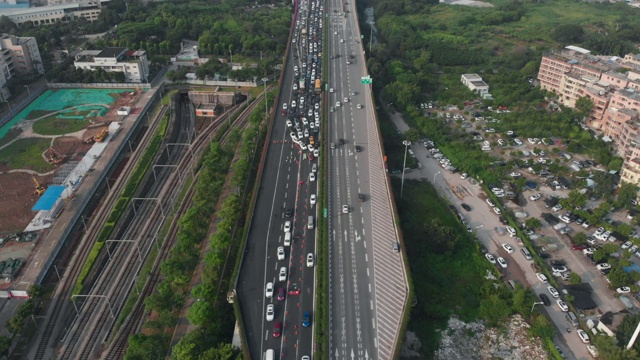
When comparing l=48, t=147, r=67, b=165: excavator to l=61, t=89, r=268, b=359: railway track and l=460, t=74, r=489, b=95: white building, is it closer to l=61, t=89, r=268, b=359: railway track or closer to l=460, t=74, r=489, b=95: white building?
l=61, t=89, r=268, b=359: railway track

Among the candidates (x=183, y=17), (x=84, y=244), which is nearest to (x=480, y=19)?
(x=183, y=17)

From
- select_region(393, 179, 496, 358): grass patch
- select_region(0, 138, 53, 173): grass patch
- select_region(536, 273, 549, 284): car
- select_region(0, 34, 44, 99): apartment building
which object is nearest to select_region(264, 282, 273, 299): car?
select_region(393, 179, 496, 358): grass patch

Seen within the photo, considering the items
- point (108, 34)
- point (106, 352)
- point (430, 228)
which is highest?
point (108, 34)

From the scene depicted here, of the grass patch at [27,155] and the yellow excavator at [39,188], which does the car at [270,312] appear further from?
the grass patch at [27,155]

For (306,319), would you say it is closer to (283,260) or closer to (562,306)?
(283,260)

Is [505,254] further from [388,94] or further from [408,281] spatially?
[388,94]

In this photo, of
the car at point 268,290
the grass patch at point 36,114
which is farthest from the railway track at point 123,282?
the grass patch at point 36,114
